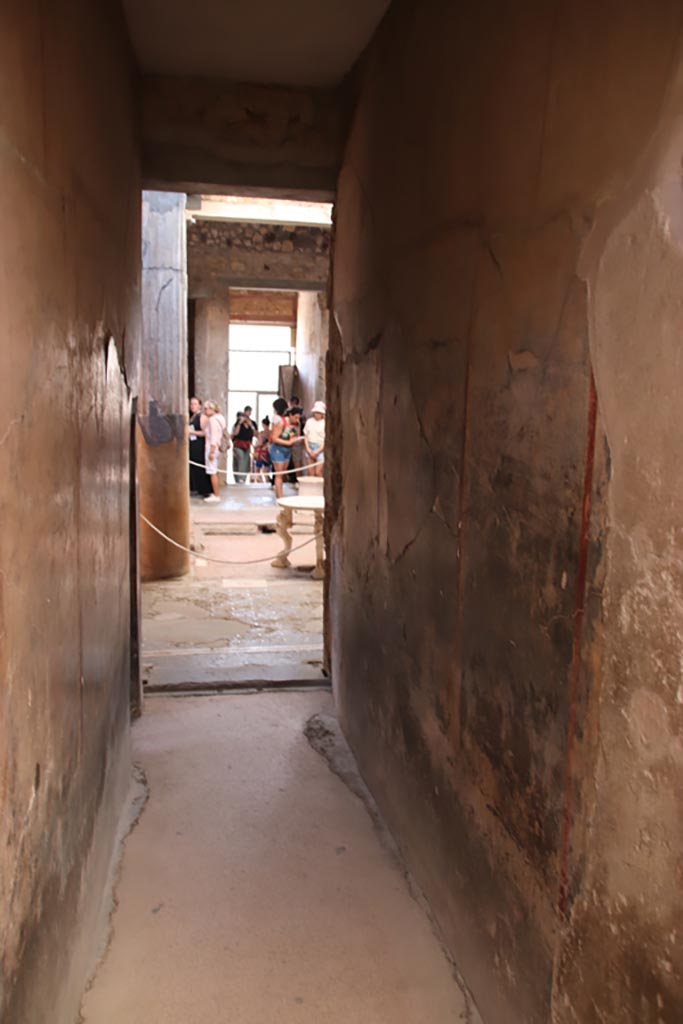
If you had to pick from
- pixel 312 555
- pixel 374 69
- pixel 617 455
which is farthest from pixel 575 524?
pixel 312 555

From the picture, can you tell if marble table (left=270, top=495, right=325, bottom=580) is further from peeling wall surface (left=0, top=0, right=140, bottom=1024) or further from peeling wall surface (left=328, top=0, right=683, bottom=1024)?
peeling wall surface (left=0, top=0, right=140, bottom=1024)

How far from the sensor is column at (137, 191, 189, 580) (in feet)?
18.7

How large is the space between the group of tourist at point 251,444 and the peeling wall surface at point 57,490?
6.32m

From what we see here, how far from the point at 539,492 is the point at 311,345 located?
44.5ft

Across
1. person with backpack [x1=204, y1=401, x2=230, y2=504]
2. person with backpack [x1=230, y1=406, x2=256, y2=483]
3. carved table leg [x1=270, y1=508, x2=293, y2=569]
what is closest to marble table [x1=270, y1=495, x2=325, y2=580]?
carved table leg [x1=270, y1=508, x2=293, y2=569]

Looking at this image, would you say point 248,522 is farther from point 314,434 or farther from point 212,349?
point 212,349

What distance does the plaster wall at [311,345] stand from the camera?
42.2 feet

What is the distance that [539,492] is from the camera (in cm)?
139

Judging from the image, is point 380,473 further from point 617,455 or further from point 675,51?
point 675,51

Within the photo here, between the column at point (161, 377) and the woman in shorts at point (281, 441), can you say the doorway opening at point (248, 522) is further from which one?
the column at point (161, 377)

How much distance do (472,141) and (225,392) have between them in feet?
37.2

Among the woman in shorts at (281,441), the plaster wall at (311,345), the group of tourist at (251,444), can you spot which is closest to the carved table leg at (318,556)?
the group of tourist at (251,444)

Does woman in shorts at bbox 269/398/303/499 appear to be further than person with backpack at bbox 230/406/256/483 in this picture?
No

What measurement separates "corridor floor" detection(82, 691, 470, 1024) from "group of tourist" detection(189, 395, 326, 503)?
19.1 ft
